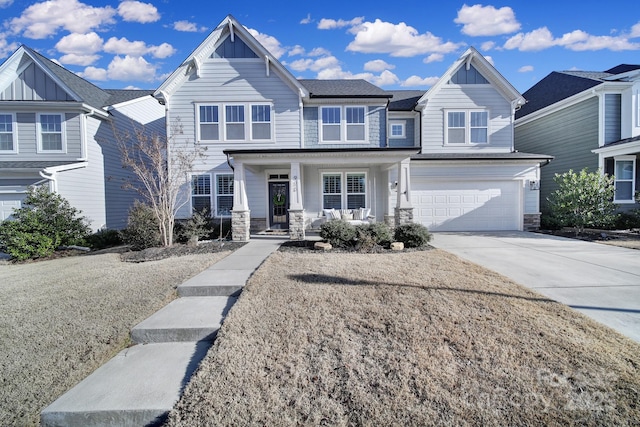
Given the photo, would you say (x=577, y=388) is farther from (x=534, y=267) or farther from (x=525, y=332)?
(x=534, y=267)

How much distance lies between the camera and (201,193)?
12.7 metres

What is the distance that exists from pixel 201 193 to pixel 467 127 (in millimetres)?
11611

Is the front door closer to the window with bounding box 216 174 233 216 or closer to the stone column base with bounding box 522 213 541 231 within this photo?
the window with bounding box 216 174 233 216

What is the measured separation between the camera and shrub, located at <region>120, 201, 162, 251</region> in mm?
9211

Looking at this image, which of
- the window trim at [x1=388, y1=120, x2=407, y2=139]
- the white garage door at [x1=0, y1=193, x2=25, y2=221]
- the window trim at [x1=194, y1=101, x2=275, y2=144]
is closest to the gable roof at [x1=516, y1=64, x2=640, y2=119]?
the window trim at [x1=388, y1=120, x2=407, y2=139]

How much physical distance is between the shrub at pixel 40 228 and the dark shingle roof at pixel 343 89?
31.7 ft

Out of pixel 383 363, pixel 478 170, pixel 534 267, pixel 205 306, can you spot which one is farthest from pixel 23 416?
pixel 478 170

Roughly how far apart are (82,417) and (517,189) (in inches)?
578

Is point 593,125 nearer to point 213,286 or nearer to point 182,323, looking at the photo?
point 213,286

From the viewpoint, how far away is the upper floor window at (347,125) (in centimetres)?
1302

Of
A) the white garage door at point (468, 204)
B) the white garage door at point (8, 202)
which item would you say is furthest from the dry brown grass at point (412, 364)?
the white garage door at point (8, 202)

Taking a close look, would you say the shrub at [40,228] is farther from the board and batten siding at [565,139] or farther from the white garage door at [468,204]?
the board and batten siding at [565,139]

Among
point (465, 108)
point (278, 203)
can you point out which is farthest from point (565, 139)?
point (278, 203)

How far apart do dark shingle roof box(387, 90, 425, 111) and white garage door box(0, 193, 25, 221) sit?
1504cm
